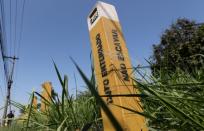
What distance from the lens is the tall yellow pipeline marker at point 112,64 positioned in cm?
77

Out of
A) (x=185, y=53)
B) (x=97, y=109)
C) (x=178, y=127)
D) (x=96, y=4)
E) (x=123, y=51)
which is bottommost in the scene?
(x=178, y=127)

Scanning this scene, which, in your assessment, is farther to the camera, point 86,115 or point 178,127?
point 86,115

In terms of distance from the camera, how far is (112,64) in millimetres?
833

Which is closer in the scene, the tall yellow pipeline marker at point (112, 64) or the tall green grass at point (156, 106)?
the tall green grass at point (156, 106)

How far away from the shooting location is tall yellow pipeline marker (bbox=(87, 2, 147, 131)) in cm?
77

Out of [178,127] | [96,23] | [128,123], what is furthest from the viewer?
[96,23]

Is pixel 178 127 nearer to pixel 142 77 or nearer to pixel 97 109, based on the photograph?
pixel 142 77

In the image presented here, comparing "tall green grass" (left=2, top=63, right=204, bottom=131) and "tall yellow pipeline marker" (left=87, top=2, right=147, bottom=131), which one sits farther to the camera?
"tall yellow pipeline marker" (left=87, top=2, right=147, bottom=131)

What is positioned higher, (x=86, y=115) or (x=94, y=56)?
(x=94, y=56)

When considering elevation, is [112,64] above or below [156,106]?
above

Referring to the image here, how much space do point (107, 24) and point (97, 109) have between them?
1.48 feet

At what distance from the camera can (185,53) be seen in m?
9.73

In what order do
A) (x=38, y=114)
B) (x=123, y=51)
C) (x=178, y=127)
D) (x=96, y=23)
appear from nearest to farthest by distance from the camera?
1. (x=178, y=127)
2. (x=123, y=51)
3. (x=96, y=23)
4. (x=38, y=114)

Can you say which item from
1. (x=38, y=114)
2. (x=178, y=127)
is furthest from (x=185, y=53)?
(x=178, y=127)
